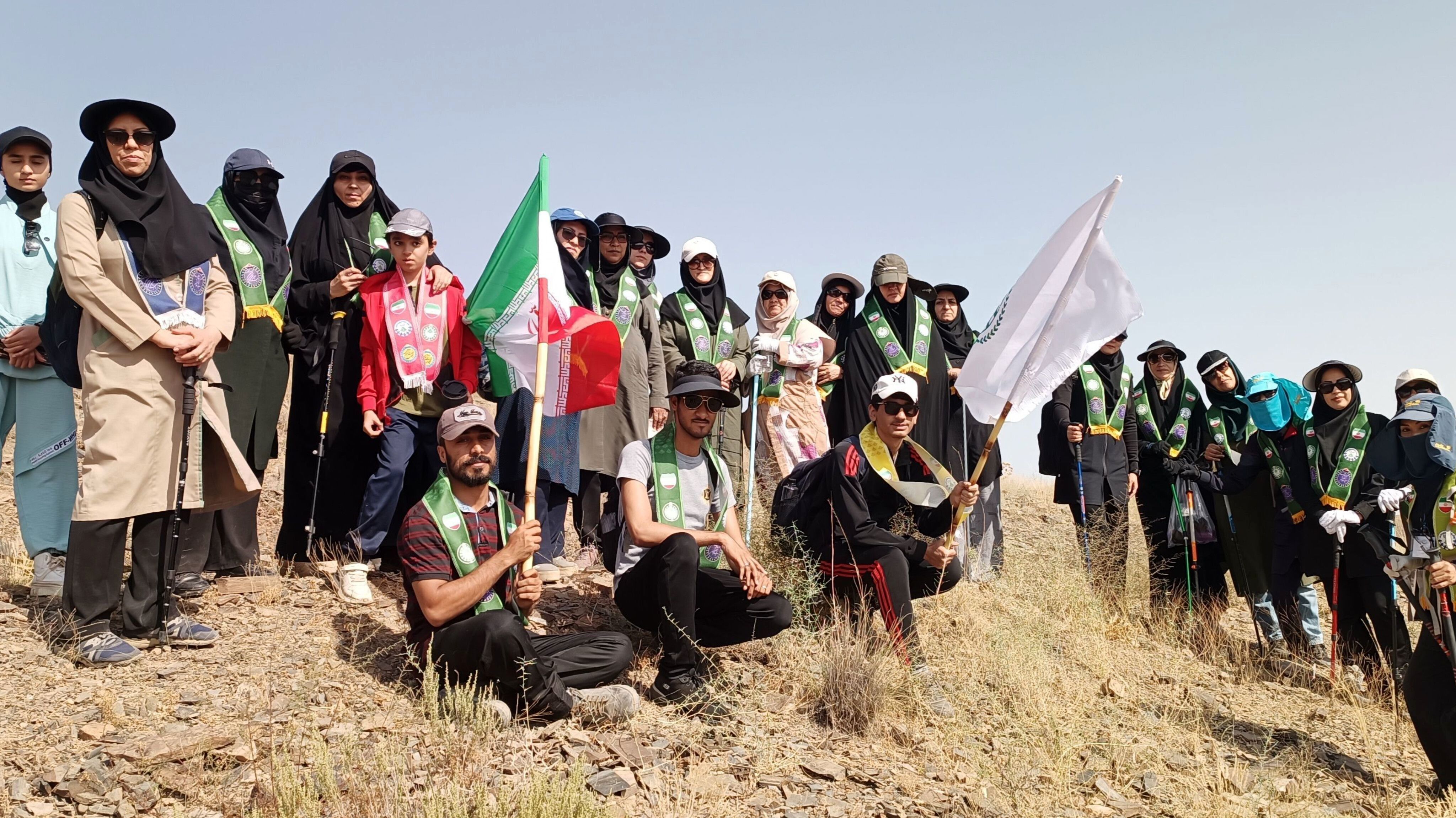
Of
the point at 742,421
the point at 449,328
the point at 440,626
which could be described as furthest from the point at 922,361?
the point at 440,626

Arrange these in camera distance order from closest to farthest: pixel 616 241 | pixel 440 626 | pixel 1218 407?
pixel 440 626 → pixel 616 241 → pixel 1218 407

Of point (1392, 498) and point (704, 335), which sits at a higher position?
point (704, 335)

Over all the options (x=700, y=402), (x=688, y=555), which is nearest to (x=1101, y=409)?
(x=700, y=402)

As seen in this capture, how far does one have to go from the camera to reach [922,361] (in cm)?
795

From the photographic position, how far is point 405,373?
18.9 feet

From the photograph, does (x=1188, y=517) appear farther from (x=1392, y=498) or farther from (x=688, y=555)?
(x=688, y=555)

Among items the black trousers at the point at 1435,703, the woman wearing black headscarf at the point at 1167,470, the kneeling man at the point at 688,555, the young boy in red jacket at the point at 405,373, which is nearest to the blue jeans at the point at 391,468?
the young boy in red jacket at the point at 405,373

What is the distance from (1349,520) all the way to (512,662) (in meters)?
5.45

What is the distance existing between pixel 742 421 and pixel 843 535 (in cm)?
245

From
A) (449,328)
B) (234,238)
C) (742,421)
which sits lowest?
(742,421)

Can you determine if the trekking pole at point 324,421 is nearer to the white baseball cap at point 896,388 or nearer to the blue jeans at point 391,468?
the blue jeans at point 391,468

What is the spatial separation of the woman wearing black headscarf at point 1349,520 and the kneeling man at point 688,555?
411 cm

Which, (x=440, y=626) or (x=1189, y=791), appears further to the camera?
(x=1189, y=791)

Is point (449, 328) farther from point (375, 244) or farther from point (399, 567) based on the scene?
point (399, 567)
